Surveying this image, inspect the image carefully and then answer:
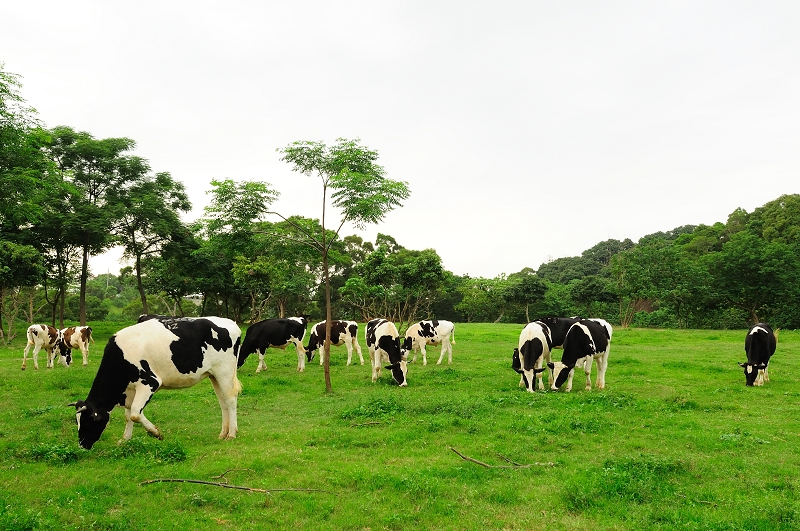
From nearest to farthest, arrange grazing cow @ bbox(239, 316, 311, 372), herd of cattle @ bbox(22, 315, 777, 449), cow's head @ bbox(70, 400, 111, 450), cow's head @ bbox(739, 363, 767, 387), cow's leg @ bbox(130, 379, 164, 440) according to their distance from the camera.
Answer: cow's head @ bbox(70, 400, 111, 450), cow's leg @ bbox(130, 379, 164, 440), herd of cattle @ bbox(22, 315, 777, 449), cow's head @ bbox(739, 363, 767, 387), grazing cow @ bbox(239, 316, 311, 372)

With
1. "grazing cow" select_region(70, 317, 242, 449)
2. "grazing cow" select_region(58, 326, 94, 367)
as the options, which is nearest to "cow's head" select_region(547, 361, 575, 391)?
"grazing cow" select_region(70, 317, 242, 449)

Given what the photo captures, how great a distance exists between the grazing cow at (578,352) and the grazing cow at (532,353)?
0.50 m

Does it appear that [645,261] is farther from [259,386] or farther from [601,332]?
→ [259,386]

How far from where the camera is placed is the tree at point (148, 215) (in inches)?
1224

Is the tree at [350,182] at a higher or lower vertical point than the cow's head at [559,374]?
higher

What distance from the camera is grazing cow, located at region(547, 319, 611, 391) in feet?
47.0

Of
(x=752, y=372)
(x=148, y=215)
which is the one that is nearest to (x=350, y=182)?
(x=752, y=372)

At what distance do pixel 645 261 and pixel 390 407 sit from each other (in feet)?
132

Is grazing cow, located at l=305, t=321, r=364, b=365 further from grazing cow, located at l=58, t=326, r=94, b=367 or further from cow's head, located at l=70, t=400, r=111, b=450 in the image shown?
cow's head, located at l=70, t=400, r=111, b=450

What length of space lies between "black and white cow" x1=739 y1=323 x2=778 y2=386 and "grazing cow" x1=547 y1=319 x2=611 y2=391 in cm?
495

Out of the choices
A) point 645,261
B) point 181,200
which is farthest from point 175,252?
point 645,261

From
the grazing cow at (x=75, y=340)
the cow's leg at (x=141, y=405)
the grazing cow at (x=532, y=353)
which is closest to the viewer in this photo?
the cow's leg at (x=141, y=405)

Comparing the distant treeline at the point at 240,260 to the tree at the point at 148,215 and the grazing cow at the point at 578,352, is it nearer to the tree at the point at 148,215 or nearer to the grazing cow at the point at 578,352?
the tree at the point at 148,215

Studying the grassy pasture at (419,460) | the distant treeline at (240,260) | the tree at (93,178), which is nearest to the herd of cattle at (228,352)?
the grassy pasture at (419,460)
